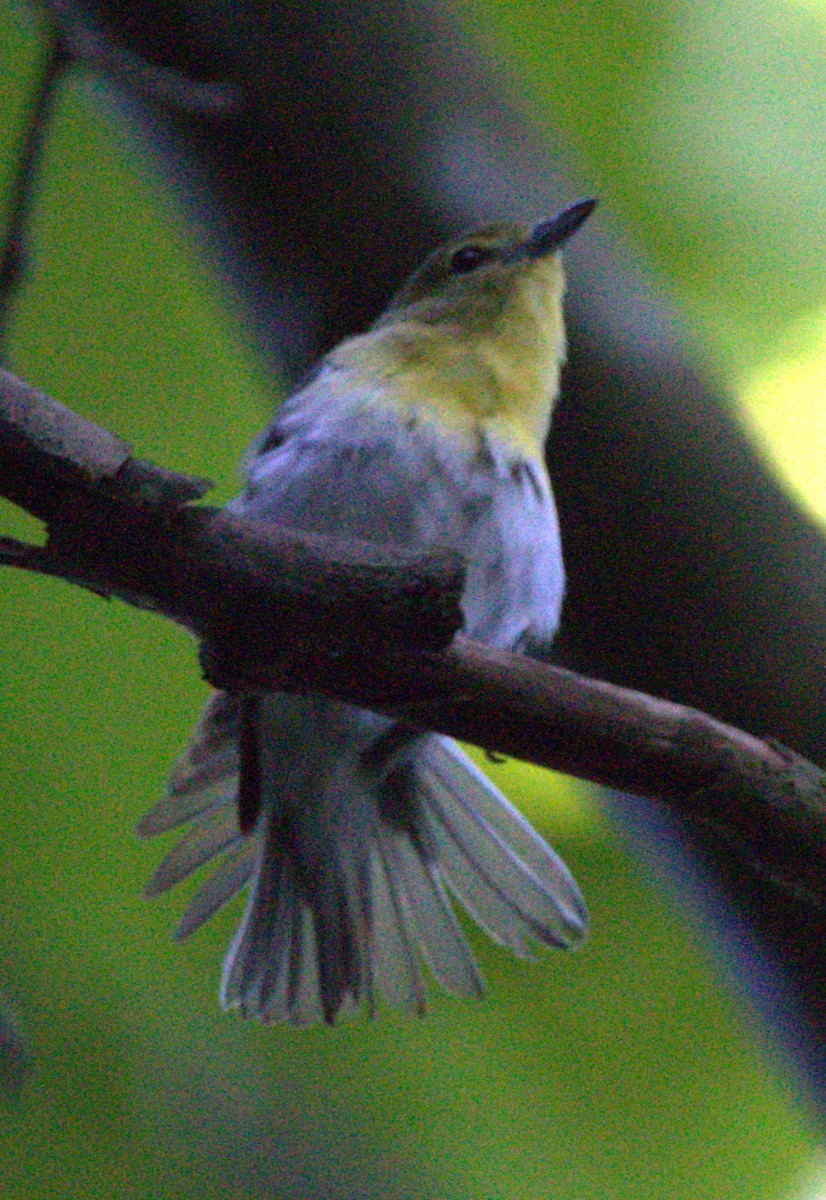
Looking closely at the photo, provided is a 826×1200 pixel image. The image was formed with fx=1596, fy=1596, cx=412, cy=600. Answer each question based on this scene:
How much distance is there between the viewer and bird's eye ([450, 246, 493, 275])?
7.86 feet

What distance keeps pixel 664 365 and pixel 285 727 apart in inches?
28.3

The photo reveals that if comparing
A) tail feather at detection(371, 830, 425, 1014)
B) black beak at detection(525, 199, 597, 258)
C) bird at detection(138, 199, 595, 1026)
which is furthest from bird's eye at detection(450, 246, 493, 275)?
tail feather at detection(371, 830, 425, 1014)

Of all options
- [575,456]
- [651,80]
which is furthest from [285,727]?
[651,80]

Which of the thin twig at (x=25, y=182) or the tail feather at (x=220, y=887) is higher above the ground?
the thin twig at (x=25, y=182)

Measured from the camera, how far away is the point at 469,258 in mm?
2428

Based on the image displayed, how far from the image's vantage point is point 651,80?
263 centimetres

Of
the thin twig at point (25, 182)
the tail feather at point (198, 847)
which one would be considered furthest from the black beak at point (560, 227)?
the tail feather at point (198, 847)

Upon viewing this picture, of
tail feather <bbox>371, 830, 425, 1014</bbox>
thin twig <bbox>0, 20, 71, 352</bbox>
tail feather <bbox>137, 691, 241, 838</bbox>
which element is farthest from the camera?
tail feather <bbox>371, 830, 425, 1014</bbox>

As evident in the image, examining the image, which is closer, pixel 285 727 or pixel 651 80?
pixel 285 727

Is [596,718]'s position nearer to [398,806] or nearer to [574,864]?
[398,806]

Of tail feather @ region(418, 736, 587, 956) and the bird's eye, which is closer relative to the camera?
tail feather @ region(418, 736, 587, 956)

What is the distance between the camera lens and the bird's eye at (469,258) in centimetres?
240

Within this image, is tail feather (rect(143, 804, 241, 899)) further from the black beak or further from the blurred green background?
the black beak

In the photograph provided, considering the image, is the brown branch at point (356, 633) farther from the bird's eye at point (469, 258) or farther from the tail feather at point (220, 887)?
the bird's eye at point (469, 258)
